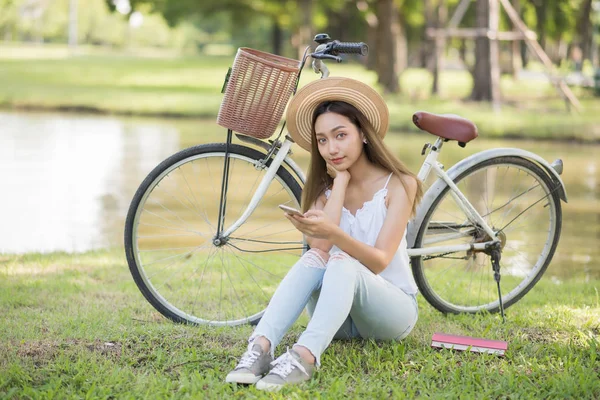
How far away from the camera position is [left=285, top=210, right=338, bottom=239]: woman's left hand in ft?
10.9

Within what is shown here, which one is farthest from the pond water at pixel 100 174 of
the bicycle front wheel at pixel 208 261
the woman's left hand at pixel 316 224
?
the woman's left hand at pixel 316 224

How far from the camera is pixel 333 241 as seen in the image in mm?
3410

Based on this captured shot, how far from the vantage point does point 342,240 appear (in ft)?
11.2

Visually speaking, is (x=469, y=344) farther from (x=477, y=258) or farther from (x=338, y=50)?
(x=477, y=258)

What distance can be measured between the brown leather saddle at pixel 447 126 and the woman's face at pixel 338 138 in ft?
1.93

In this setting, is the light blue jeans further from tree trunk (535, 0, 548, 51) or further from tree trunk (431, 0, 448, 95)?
tree trunk (535, 0, 548, 51)

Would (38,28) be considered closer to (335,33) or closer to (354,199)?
(335,33)

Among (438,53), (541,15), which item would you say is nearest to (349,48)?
(438,53)

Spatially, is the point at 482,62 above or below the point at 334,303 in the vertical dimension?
above

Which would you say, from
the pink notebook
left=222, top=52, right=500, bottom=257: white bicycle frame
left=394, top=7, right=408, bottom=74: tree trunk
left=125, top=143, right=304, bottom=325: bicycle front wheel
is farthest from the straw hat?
left=394, top=7, right=408, bottom=74: tree trunk

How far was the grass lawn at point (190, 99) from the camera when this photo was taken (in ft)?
51.7

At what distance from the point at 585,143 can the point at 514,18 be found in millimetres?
3736

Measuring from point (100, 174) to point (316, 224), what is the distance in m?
7.44

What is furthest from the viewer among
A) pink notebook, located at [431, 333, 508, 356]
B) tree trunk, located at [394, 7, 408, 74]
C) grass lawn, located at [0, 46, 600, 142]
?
tree trunk, located at [394, 7, 408, 74]
